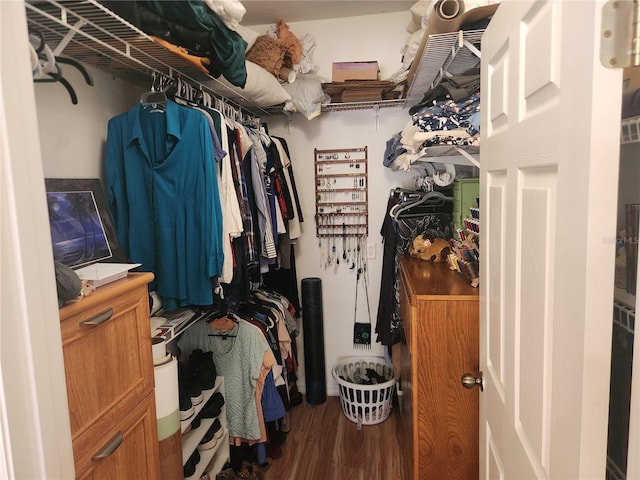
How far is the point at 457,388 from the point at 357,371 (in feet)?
4.32

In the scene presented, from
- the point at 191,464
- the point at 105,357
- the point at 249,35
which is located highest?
the point at 249,35

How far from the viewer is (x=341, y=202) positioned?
98.2 inches

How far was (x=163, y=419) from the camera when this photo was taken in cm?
127

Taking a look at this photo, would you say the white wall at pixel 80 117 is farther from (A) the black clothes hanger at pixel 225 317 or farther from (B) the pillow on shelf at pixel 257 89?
(A) the black clothes hanger at pixel 225 317

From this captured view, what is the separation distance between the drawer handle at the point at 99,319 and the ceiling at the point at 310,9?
1269 millimetres

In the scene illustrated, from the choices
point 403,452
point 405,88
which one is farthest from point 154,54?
point 403,452

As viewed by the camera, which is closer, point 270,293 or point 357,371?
point 270,293

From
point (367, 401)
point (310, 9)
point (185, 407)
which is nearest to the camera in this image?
point (185, 407)

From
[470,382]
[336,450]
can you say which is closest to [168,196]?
[470,382]

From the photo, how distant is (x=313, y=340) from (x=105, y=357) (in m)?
1.71

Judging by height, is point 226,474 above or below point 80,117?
below

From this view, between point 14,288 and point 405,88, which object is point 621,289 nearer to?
point 14,288

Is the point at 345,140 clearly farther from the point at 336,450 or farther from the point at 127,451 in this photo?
the point at 127,451

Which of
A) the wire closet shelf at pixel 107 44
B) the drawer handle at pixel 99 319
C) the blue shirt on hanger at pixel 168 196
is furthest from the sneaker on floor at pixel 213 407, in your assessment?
the wire closet shelf at pixel 107 44
